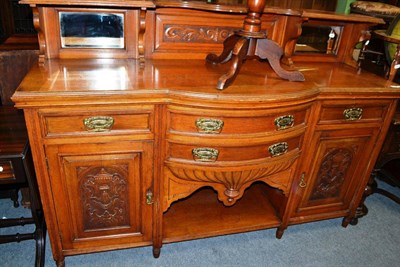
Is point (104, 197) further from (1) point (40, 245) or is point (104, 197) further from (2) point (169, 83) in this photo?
(2) point (169, 83)

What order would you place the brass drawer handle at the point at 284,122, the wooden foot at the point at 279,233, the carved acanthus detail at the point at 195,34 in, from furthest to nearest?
the wooden foot at the point at 279,233 → the carved acanthus detail at the point at 195,34 → the brass drawer handle at the point at 284,122

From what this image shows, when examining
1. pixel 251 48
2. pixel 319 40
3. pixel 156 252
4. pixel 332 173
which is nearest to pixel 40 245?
pixel 156 252

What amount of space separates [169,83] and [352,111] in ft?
3.48

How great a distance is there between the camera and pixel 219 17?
187 centimetres

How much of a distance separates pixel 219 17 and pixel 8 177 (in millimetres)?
1396

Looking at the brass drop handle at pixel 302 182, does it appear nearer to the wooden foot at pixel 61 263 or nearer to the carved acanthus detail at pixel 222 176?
the carved acanthus detail at pixel 222 176

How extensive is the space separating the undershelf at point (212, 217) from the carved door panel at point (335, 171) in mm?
240

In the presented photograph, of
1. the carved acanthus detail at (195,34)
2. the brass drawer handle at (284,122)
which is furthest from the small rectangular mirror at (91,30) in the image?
the brass drawer handle at (284,122)

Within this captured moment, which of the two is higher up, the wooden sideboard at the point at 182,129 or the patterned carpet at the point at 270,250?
the wooden sideboard at the point at 182,129

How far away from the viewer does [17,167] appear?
59.3 inches

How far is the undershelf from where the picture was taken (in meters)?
1.94

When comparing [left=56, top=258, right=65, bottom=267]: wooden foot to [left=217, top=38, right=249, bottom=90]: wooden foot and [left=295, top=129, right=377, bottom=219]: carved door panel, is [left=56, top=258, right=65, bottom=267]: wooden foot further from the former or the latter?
[left=295, top=129, right=377, bottom=219]: carved door panel

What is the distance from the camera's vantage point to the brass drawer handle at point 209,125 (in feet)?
4.89

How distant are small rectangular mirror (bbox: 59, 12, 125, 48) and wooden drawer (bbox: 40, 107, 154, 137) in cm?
56
